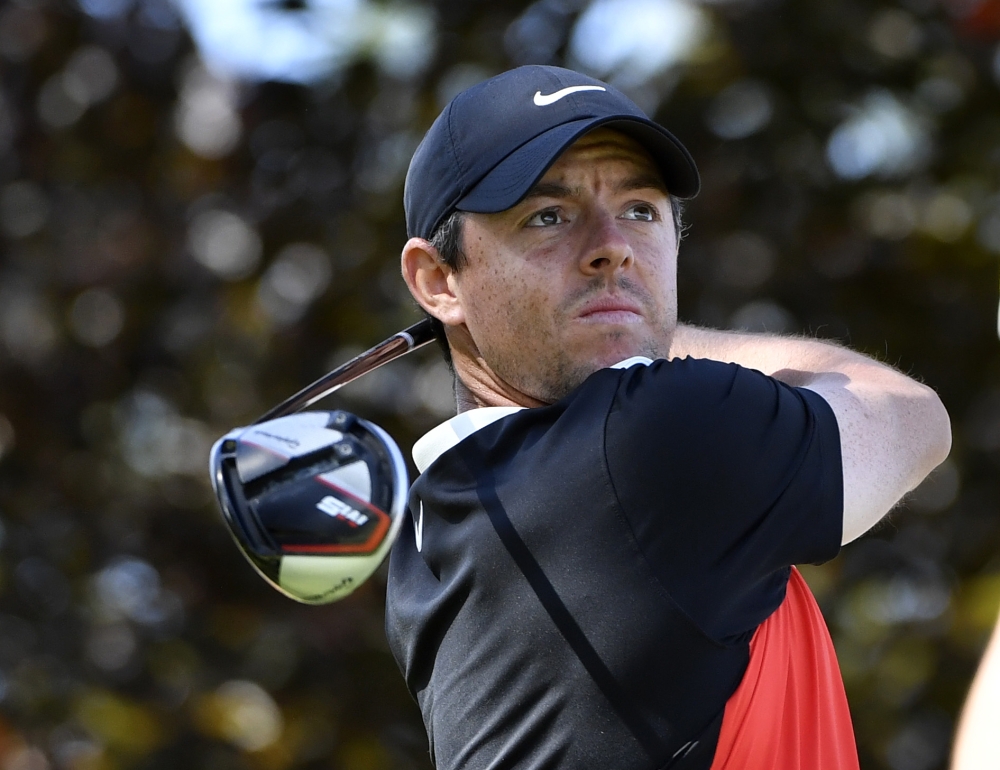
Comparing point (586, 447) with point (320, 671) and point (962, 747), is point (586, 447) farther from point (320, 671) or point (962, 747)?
point (320, 671)

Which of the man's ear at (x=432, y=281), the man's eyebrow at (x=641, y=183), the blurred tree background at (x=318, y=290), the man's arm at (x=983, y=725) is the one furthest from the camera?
the blurred tree background at (x=318, y=290)

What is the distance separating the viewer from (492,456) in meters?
2.08

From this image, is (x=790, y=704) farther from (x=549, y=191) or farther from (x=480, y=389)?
(x=549, y=191)

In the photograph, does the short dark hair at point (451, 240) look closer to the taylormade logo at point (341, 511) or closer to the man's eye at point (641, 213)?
the man's eye at point (641, 213)

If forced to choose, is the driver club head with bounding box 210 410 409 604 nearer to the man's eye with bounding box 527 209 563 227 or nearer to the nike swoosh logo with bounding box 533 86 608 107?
the man's eye with bounding box 527 209 563 227

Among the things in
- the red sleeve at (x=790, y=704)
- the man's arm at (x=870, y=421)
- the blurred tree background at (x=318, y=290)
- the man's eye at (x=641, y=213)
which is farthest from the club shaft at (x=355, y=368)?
the blurred tree background at (x=318, y=290)

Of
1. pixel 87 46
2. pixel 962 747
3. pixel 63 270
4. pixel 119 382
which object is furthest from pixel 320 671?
pixel 962 747

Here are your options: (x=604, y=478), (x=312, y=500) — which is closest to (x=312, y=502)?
(x=312, y=500)

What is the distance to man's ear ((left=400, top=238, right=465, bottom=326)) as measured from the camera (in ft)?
7.74

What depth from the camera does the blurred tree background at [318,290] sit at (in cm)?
506

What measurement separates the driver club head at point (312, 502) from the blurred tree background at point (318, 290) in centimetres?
348

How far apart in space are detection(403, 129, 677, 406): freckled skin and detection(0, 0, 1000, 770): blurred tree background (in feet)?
9.28

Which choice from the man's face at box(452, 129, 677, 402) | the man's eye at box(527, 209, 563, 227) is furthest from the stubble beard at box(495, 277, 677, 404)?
the man's eye at box(527, 209, 563, 227)

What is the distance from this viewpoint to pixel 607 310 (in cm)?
217
